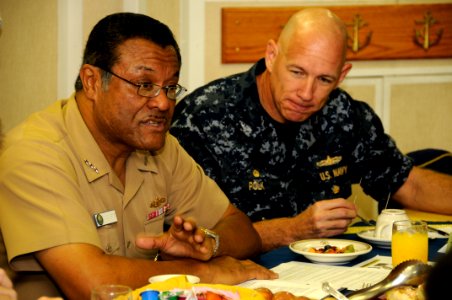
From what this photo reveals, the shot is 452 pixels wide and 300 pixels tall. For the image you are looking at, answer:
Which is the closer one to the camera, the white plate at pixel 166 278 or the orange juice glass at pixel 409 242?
the white plate at pixel 166 278

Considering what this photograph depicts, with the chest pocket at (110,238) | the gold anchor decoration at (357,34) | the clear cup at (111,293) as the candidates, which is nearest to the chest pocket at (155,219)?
the chest pocket at (110,238)

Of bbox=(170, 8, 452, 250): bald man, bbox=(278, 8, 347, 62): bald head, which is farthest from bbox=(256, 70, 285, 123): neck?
bbox=(278, 8, 347, 62): bald head

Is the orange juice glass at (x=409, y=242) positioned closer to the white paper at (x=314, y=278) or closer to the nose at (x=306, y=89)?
the white paper at (x=314, y=278)

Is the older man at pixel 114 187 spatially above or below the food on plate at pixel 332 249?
above

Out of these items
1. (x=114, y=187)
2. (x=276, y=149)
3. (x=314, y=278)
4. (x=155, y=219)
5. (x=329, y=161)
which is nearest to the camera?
(x=314, y=278)

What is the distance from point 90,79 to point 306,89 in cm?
97

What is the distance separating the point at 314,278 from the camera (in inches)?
68.9

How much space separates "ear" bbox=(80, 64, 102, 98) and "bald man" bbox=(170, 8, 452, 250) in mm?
728

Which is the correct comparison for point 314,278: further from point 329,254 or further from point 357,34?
point 357,34

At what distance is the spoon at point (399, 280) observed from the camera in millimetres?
1428

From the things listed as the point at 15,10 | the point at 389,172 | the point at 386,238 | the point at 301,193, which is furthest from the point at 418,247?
the point at 15,10

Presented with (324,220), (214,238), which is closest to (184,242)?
(214,238)

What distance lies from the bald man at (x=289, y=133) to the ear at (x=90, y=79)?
73 cm

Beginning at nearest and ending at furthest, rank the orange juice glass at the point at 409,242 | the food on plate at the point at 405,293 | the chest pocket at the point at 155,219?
1. the food on plate at the point at 405,293
2. the orange juice glass at the point at 409,242
3. the chest pocket at the point at 155,219
